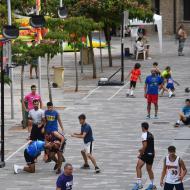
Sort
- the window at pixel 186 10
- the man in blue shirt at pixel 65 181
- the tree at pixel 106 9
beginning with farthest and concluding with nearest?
the window at pixel 186 10 → the tree at pixel 106 9 → the man in blue shirt at pixel 65 181

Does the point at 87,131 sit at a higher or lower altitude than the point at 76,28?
lower

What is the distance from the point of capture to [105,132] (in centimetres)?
2967


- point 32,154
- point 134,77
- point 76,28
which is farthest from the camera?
point 76,28

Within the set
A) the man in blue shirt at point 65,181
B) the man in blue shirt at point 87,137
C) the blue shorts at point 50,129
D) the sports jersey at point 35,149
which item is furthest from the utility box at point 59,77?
the man in blue shirt at point 65,181

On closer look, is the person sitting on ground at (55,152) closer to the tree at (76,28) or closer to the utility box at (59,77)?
the tree at (76,28)

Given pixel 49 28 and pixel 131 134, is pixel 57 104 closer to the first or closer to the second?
pixel 49 28

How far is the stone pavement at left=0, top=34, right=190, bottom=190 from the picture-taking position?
908 inches

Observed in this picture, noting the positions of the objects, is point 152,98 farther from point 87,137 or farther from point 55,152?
point 55,152

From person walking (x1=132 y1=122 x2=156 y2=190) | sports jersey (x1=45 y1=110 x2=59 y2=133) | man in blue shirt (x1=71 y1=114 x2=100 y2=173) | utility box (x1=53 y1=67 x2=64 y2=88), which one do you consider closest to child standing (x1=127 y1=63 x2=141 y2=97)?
utility box (x1=53 y1=67 x2=64 y2=88)

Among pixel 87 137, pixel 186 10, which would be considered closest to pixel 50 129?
pixel 87 137

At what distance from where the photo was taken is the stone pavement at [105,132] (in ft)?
75.7

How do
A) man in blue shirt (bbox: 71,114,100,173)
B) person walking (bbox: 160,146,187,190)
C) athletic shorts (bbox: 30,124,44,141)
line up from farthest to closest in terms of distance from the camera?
1. athletic shorts (bbox: 30,124,44,141)
2. man in blue shirt (bbox: 71,114,100,173)
3. person walking (bbox: 160,146,187,190)

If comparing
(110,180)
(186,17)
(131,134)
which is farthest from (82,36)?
(186,17)

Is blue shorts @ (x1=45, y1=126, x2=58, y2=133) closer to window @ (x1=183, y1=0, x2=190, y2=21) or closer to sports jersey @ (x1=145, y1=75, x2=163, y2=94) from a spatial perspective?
sports jersey @ (x1=145, y1=75, x2=163, y2=94)
